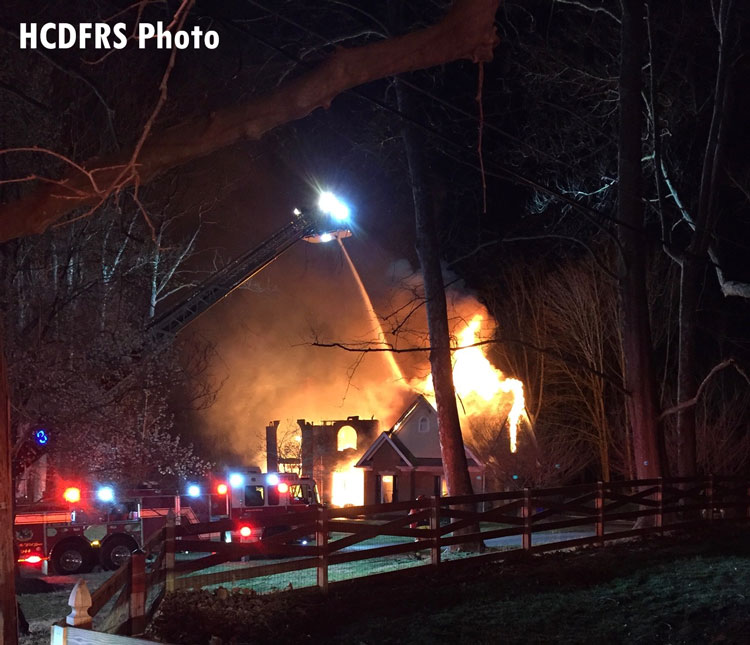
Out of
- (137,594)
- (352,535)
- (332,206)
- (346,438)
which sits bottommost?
(137,594)

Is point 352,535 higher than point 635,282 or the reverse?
the reverse

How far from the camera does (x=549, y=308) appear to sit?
112ft

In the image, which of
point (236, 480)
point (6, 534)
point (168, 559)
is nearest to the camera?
point (6, 534)

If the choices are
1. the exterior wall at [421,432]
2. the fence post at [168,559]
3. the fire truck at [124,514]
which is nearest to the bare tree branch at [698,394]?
the fire truck at [124,514]

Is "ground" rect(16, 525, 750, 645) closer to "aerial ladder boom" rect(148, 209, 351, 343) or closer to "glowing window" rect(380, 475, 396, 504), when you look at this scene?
"aerial ladder boom" rect(148, 209, 351, 343)

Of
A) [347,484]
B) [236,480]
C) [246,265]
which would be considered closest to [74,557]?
[236,480]

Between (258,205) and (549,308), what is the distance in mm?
15330

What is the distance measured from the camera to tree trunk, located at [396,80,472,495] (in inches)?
640

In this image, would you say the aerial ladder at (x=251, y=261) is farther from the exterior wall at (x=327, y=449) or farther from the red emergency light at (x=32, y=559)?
the exterior wall at (x=327, y=449)

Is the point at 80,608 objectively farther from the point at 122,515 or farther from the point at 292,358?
the point at 292,358

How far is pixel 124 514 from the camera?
21.0 metres

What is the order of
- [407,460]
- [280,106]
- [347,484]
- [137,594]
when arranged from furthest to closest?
[347,484]
[407,460]
[137,594]
[280,106]

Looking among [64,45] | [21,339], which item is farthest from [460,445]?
[64,45]

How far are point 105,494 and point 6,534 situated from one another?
15.9 meters
